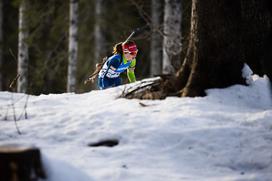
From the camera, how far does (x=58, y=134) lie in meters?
6.34

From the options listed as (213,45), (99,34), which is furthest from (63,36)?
(213,45)

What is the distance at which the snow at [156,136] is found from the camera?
18.1 ft

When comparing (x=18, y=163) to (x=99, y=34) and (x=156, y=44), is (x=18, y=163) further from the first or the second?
(x=99, y=34)

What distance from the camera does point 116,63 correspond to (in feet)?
33.3

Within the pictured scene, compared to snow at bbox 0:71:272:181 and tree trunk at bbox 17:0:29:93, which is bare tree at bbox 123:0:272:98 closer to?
snow at bbox 0:71:272:181

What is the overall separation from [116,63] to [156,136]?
4.13 m

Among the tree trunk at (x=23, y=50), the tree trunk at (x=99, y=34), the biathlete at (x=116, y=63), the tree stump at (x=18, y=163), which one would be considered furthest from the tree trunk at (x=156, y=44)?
the tree stump at (x=18, y=163)

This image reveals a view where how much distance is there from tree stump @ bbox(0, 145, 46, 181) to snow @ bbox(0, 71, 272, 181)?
25cm

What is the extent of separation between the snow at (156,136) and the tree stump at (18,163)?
252mm

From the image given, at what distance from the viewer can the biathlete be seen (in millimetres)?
10141

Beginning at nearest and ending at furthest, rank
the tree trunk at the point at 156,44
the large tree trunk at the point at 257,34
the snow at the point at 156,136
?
the snow at the point at 156,136 → the large tree trunk at the point at 257,34 → the tree trunk at the point at 156,44

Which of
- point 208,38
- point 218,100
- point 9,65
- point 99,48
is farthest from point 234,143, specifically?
point 9,65

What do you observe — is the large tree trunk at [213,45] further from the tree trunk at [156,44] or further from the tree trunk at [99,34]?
the tree trunk at [99,34]

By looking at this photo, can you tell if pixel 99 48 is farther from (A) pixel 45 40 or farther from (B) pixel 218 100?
(B) pixel 218 100
